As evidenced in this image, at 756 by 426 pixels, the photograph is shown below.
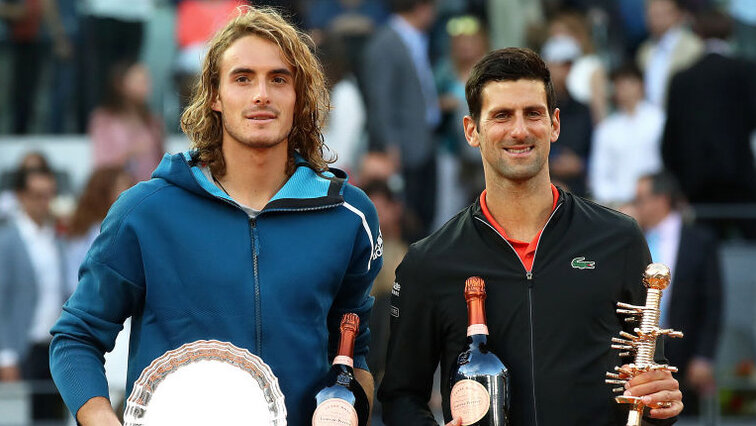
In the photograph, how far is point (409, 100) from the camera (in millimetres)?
11414

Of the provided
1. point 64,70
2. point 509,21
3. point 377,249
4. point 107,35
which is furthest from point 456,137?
point 377,249

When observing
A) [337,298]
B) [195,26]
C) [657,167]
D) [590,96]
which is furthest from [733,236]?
[337,298]

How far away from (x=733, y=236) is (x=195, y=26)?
475 cm

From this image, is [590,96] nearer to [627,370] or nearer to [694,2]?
[694,2]

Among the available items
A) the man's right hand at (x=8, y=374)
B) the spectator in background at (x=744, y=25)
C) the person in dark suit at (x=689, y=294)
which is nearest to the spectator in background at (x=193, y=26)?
the man's right hand at (x=8, y=374)

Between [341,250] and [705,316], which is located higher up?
[341,250]

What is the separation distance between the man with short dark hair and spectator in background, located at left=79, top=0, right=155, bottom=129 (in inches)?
294

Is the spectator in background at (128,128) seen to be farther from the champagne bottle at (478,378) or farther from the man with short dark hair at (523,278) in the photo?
the champagne bottle at (478,378)

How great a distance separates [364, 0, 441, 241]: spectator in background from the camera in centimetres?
1138

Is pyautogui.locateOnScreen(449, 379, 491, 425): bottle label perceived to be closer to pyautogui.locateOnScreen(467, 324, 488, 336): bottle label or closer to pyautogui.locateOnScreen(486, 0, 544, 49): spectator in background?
pyautogui.locateOnScreen(467, 324, 488, 336): bottle label

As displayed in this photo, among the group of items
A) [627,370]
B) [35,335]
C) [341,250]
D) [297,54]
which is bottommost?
[35,335]

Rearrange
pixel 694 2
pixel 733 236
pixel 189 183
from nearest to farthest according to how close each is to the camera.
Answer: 1. pixel 189 183
2. pixel 733 236
3. pixel 694 2

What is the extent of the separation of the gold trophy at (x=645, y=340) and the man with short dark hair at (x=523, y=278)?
0.18m

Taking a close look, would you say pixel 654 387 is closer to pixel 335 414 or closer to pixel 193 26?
pixel 335 414
